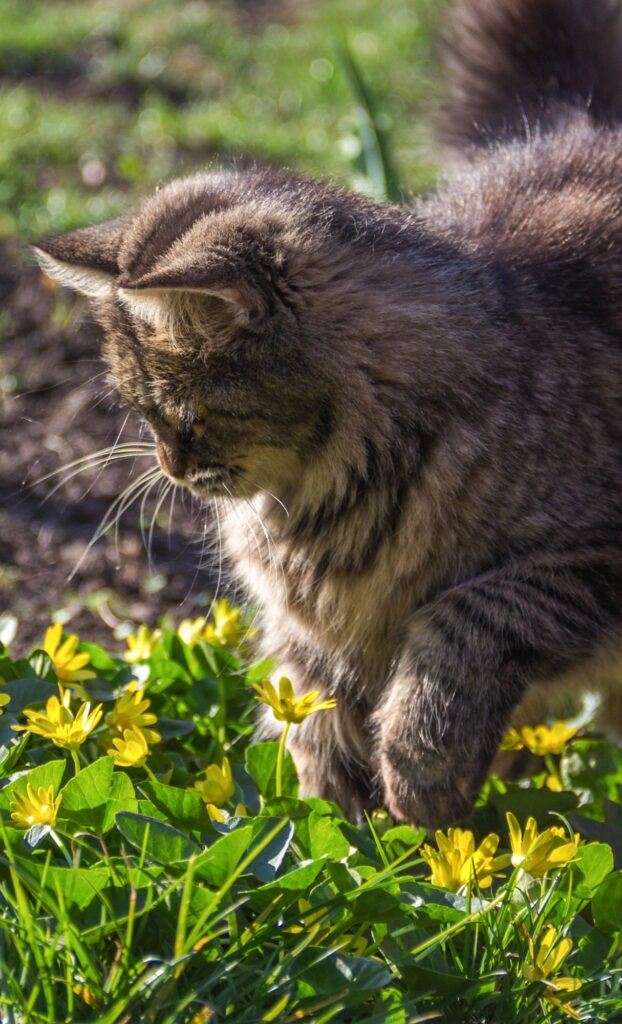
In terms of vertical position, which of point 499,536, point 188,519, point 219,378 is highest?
point 219,378

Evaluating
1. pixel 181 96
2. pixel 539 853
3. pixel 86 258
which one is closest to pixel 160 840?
pixel 539 853

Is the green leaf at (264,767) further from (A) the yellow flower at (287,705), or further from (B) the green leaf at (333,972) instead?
(B) the green leaf at (333,972)

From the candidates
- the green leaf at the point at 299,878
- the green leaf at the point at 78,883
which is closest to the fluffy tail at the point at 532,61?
the green leaf at the point at 299,878

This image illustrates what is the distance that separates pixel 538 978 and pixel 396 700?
697 mm

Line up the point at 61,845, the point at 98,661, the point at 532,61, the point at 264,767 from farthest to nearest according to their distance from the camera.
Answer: the point at 532,61 → the point at 98,661 → the point at 264,767 → the point at 61,845

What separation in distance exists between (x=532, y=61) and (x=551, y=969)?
2.65m

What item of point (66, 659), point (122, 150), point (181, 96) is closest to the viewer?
point (66, 659)

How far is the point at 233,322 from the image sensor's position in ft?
7.26

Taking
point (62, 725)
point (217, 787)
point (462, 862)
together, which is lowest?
point (462, 862)

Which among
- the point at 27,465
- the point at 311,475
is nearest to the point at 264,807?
the point at 311,475

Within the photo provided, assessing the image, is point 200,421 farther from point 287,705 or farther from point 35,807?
point 35,807

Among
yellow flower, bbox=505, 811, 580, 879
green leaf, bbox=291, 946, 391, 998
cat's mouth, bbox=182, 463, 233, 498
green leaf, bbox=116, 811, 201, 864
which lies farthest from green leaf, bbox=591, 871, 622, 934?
cat's mouth, bbox=182, 463, 233, 498

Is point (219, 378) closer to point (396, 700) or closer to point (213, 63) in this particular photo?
point (396, 700)

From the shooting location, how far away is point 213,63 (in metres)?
6.40
